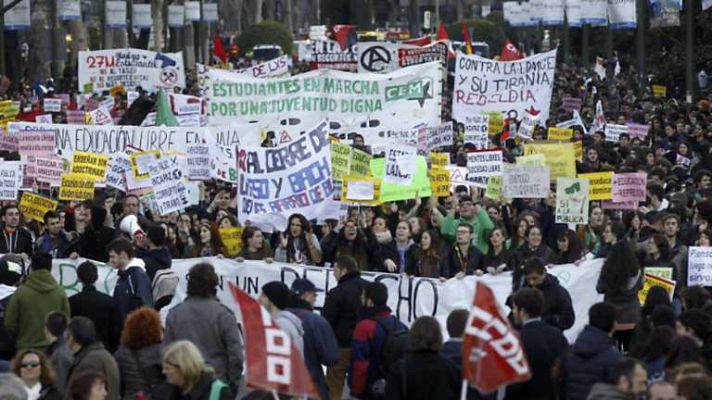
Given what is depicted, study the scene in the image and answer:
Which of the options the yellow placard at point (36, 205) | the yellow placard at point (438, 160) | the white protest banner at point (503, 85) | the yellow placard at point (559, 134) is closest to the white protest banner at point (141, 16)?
the white protest banner at point (503, 85)

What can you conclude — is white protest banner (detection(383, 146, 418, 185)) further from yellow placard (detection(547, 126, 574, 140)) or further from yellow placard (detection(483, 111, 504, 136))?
yellow placard (detection(483, 111, 504, 136))

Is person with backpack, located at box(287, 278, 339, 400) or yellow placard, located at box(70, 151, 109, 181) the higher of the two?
yellow placard, located at box(70, 151, 109, 181)

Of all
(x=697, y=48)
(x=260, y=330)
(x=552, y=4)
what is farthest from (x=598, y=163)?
(x=552, y=4)

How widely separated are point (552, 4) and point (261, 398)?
55.3 metres

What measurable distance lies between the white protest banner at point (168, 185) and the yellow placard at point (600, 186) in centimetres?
351

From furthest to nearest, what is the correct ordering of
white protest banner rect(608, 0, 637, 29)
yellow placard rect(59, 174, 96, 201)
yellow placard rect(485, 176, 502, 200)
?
white protest banner rect(608, 0, 637, 29) < yellow placard rect(485, 176, 502, 200) < yellow placard rect(59, 174, 96, 201)

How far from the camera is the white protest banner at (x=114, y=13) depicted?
190ft

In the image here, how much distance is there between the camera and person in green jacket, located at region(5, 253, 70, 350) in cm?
1176

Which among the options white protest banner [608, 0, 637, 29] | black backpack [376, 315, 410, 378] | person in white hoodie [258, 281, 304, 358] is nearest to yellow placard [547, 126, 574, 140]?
black backpack [376, 315, 410, 378]

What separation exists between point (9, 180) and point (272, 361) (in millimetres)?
9824

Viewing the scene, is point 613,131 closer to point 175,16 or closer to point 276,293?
point 276,293

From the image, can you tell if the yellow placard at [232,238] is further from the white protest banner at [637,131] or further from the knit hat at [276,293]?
the white protest banner at [637,131]

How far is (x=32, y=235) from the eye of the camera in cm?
1702

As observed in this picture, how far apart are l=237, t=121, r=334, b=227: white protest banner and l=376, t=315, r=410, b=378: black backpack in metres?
5.39
